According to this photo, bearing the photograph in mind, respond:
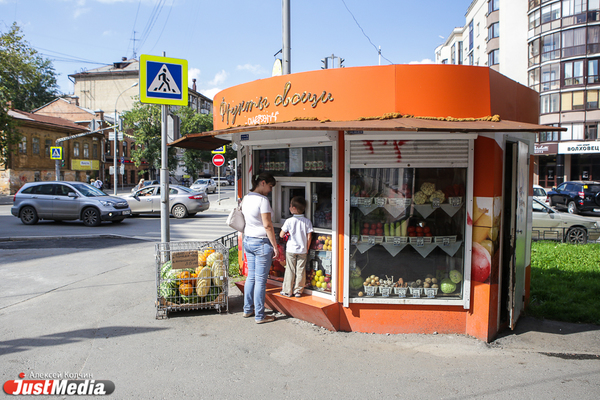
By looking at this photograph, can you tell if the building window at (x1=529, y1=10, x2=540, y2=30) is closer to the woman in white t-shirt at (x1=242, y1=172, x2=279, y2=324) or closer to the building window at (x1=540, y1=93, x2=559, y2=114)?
the building window at (x1=540, y1=93, x2=559, y2=114)

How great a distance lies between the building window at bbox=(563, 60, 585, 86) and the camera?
3478cm

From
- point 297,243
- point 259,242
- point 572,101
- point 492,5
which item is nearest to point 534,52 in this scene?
point 572,101

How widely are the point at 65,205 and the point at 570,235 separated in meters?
16.8

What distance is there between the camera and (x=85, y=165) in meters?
45.8

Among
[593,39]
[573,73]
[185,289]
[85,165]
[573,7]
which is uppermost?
[573,7]

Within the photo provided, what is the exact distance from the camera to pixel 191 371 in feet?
12.7

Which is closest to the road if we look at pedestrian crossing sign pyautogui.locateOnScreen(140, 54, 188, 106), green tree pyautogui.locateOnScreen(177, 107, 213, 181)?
pedestrian crossing sign pyautogui.locateOnScreen(140, 54, 188, 106)

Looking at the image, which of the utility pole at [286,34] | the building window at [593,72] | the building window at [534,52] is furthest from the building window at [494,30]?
the utility pole at [286,34]

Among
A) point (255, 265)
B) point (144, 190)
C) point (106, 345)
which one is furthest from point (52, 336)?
point (144, 190)

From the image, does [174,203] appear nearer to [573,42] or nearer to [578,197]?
[578,197]

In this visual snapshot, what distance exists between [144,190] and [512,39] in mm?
37036

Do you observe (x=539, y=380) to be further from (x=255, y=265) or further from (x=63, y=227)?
(x=63, y=227)

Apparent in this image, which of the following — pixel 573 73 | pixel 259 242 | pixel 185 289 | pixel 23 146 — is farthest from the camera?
pixel 23 146

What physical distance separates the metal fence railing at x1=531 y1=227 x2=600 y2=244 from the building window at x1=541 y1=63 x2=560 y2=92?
30.2 metres
